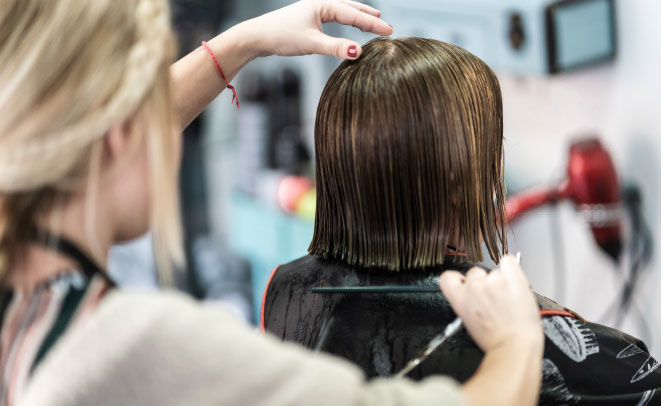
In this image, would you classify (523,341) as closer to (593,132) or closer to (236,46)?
(236,46)

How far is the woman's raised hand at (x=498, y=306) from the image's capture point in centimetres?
66

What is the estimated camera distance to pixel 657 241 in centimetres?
157

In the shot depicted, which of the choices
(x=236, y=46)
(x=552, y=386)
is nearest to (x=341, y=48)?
(x=236, y=46)

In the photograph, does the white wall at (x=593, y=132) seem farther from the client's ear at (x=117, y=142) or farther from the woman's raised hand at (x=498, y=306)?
the client's ear at (x=117, y=142)

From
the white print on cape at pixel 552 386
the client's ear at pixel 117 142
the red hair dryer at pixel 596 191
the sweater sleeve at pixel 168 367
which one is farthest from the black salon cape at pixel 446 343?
the red hair dryer at pixel 596 191

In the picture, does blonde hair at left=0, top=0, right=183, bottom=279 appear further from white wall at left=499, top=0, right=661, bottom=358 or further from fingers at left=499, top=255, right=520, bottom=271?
white wall at left=499, top=0, right=661, bottom=358

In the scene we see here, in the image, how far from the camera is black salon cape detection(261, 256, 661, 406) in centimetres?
79

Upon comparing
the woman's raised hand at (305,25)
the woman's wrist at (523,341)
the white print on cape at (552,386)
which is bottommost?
the white print on cape at (552,386)

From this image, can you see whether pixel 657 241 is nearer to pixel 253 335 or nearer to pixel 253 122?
pixel 253 335

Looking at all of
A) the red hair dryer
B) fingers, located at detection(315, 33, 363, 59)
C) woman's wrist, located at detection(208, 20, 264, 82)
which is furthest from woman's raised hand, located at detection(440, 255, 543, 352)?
the red hair dryer

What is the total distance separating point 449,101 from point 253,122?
2026 mm

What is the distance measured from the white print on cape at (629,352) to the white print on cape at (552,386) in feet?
0.28

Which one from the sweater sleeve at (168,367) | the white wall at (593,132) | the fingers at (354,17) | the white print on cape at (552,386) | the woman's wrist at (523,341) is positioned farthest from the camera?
the white wall at (593,132)

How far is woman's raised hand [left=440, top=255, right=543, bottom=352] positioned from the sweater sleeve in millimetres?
189
